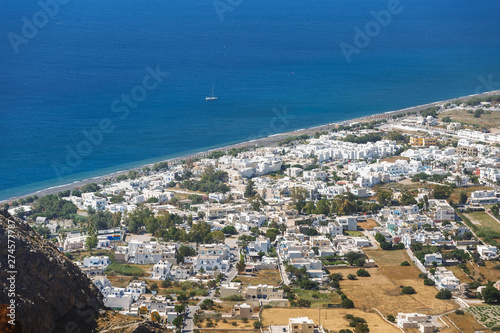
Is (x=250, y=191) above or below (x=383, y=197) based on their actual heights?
above

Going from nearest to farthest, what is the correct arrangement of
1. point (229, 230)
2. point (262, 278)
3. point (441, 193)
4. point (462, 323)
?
point (462, 323) → point (262, 278) → point (229, 230) → point (441, 193)

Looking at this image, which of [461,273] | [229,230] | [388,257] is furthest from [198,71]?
[461,273]

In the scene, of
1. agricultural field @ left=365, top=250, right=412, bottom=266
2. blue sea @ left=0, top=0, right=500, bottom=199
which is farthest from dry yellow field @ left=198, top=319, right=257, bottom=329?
blue sea @ left=0, top=0, right=500, bottom=199

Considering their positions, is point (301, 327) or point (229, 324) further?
point (229, 324)

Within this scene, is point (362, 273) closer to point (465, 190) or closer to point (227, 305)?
point (227, 305)

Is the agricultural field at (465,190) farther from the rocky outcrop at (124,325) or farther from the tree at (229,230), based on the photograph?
the rocky outcrop at (124,325)

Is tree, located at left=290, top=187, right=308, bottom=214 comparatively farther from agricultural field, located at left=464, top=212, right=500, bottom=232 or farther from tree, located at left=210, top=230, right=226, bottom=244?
agricultural field, located at left=464, top=212, right=500, bottom=232
